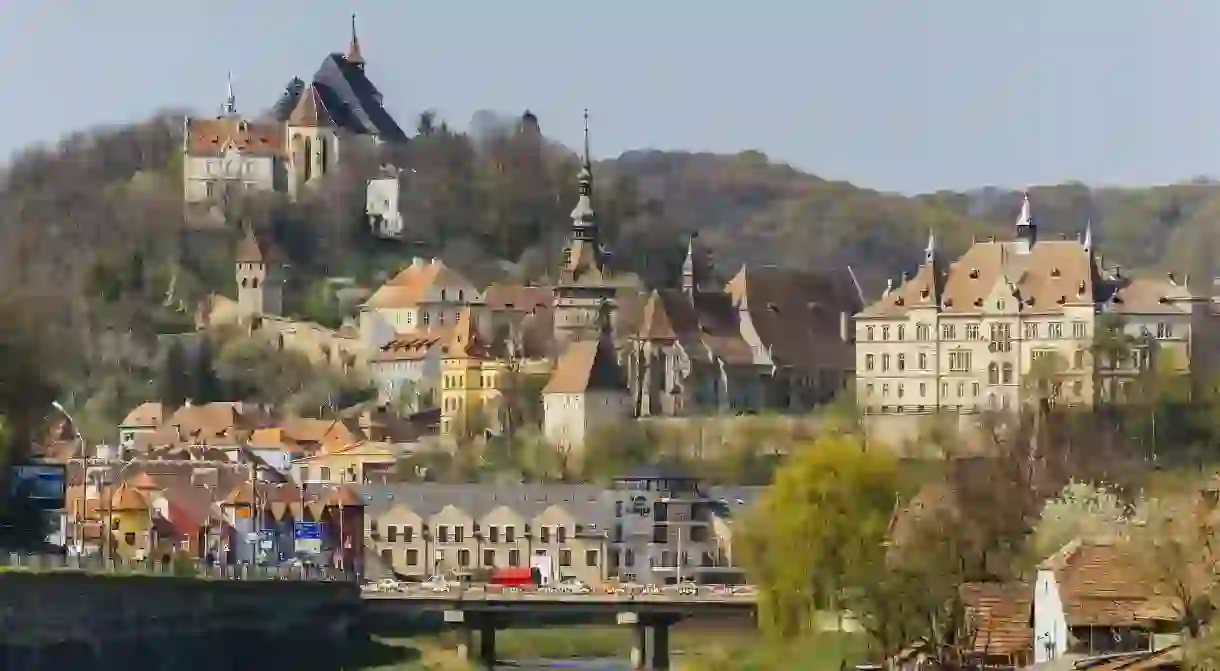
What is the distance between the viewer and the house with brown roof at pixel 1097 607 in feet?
145

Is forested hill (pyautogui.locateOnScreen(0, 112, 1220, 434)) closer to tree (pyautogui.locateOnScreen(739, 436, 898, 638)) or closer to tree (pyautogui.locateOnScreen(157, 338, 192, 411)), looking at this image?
tree (pyautogui.locateOnScreen(157, 338, 192, 411))

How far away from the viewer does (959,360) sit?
139 metres

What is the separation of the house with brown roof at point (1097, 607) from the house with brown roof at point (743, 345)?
9506 cm

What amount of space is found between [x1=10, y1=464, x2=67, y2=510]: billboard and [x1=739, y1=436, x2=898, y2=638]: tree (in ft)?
55.2

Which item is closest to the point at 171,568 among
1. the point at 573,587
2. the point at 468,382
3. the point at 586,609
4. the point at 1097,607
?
the point at 586,609

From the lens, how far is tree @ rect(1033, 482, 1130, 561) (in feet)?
207

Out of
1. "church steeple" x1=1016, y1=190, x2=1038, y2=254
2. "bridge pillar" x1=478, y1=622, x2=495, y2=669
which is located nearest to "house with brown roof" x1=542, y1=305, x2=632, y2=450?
"church steeple" x1=1016, y1=190, x2=1038, y2=254

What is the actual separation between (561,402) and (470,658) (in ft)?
172

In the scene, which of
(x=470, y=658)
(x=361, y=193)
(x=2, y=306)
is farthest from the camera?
(x=361, y=193)

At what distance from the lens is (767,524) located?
81.0m

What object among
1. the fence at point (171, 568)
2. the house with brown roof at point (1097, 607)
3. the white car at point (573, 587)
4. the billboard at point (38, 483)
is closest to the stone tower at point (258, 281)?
the white car at point (573, 587)

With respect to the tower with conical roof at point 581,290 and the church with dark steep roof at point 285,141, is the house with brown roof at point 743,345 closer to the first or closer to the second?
the tower with conical roof at point 581,290

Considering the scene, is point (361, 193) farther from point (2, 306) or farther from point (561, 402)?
point (2, 306)

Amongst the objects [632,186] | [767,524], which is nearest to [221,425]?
[632,186]
